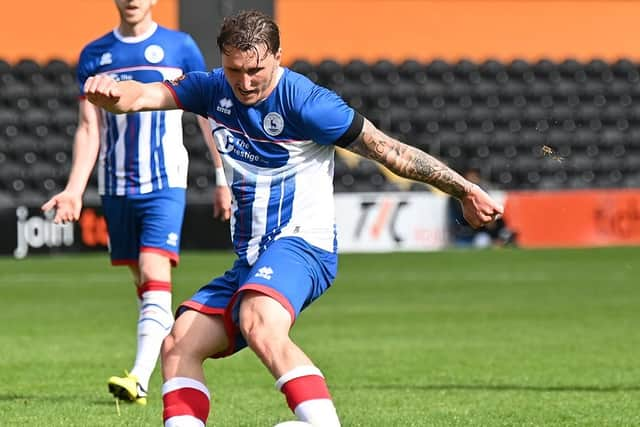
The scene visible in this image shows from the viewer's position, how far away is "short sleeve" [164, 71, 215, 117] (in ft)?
16.9

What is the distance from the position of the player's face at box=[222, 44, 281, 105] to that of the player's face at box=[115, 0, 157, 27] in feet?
8.40

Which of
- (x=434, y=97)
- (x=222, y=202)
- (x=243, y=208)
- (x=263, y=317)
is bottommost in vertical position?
(x=434, y=97)

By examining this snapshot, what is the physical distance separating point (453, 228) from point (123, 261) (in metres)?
14.2

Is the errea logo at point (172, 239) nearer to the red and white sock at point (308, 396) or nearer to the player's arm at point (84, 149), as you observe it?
the player's arm at point (84, 149)

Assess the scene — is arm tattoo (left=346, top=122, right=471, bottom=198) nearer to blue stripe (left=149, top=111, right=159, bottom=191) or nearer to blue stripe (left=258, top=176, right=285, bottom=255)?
blue stripe (left=258, top=176, right=285, bottom=255)

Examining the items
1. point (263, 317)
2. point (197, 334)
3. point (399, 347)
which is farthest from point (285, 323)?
point (399, 347)

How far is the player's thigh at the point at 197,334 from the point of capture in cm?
494

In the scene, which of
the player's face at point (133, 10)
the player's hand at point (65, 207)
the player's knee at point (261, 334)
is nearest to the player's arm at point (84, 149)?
the player's hand at point (65, 207)

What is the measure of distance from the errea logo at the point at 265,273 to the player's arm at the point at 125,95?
798 millimetres

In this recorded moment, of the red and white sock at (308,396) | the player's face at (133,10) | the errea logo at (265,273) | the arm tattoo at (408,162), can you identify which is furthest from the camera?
the player's face at (133,10)

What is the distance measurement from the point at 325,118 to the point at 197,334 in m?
0.90

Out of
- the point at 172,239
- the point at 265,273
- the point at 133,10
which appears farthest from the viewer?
the point at 172,239

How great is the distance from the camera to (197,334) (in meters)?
4.95

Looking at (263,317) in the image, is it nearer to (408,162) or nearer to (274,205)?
(274,205)
